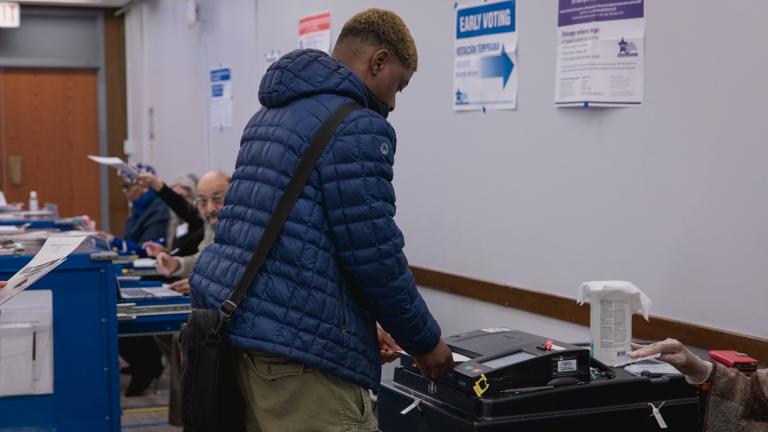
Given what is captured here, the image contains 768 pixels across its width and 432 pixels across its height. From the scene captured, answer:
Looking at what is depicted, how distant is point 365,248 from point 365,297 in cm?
12

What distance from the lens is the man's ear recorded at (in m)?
2.29

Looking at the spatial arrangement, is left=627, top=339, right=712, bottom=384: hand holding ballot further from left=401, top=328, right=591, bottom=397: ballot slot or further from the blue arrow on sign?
the blue arrow on sign

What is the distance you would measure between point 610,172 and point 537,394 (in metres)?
1.26

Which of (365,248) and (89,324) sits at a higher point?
(365,248)

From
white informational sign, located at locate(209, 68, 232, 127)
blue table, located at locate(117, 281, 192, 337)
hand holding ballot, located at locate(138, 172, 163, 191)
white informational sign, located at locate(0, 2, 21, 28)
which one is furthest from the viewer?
white informational sign, located at locate(0, 2, 21, 28)

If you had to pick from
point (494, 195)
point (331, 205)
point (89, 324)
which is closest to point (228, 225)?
point (331, 205)

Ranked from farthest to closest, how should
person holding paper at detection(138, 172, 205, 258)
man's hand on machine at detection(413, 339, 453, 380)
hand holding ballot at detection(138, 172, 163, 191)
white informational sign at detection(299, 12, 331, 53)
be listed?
1. hand holding ballot at detection(138, 172, 163, 191)
2. person holding paper at detection(138, 172, 205, 258)
3. white informational sign at detection(299, 12, 331, 53)
4. man's hand on machine at detection(413, 339, 453, 380)

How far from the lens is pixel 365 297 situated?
2148 mm

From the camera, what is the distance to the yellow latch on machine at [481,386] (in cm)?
235

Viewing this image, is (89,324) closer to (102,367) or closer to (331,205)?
(102,367)

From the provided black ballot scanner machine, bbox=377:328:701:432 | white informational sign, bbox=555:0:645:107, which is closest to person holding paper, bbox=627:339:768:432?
black ballot scanner machine, bbox=377:328:701:432

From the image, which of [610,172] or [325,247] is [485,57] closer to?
[610,172]

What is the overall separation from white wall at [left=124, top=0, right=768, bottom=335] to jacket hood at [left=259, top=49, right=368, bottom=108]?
128 cm

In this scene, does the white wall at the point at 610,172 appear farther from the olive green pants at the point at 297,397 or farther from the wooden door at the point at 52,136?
the wooden door at the point at 52,136
